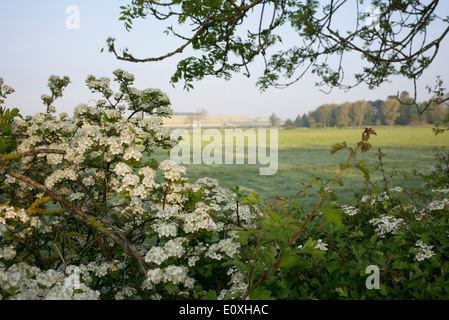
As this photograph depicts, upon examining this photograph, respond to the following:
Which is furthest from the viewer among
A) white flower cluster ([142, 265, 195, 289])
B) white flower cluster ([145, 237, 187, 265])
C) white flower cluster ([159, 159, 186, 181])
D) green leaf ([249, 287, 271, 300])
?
white flower cluster ([159, 159, 186, 181])

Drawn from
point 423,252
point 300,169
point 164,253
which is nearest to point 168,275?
point 164,253

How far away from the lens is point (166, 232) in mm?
1999

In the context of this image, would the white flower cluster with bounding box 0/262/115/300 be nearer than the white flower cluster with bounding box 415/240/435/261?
Yes

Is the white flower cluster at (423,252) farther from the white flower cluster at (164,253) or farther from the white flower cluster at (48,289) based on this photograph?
the white flower cluster at (48,289)

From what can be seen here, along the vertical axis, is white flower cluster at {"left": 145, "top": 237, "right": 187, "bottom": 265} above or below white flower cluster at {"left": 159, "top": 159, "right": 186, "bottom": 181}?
below

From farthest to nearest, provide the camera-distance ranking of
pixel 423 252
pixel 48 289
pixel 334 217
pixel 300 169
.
Answer: pixel 300 169 < pixel 423 252 < pixel 48 289 < pixel 334 217

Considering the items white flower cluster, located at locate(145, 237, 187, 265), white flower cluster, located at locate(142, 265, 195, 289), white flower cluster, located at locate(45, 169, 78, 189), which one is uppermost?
white flower cluster, located at locate(45, 169, 78, 189)

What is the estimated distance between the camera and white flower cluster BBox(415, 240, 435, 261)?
174cm

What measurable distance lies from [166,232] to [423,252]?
4.87 ft

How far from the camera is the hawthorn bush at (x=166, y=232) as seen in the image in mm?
1467

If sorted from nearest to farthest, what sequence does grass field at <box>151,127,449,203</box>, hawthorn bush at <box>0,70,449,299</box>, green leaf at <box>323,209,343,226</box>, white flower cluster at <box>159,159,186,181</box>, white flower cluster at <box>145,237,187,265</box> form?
green leaf at <box>323,209,343,226</box> → hawthorn bush at <box>0,70,449,299</box> → white flower cluster at <box>145,237,187,265</box> → white flower cluster at <box>159,159,186,181</box> → grass field at <box>151,127,449,203</box>
